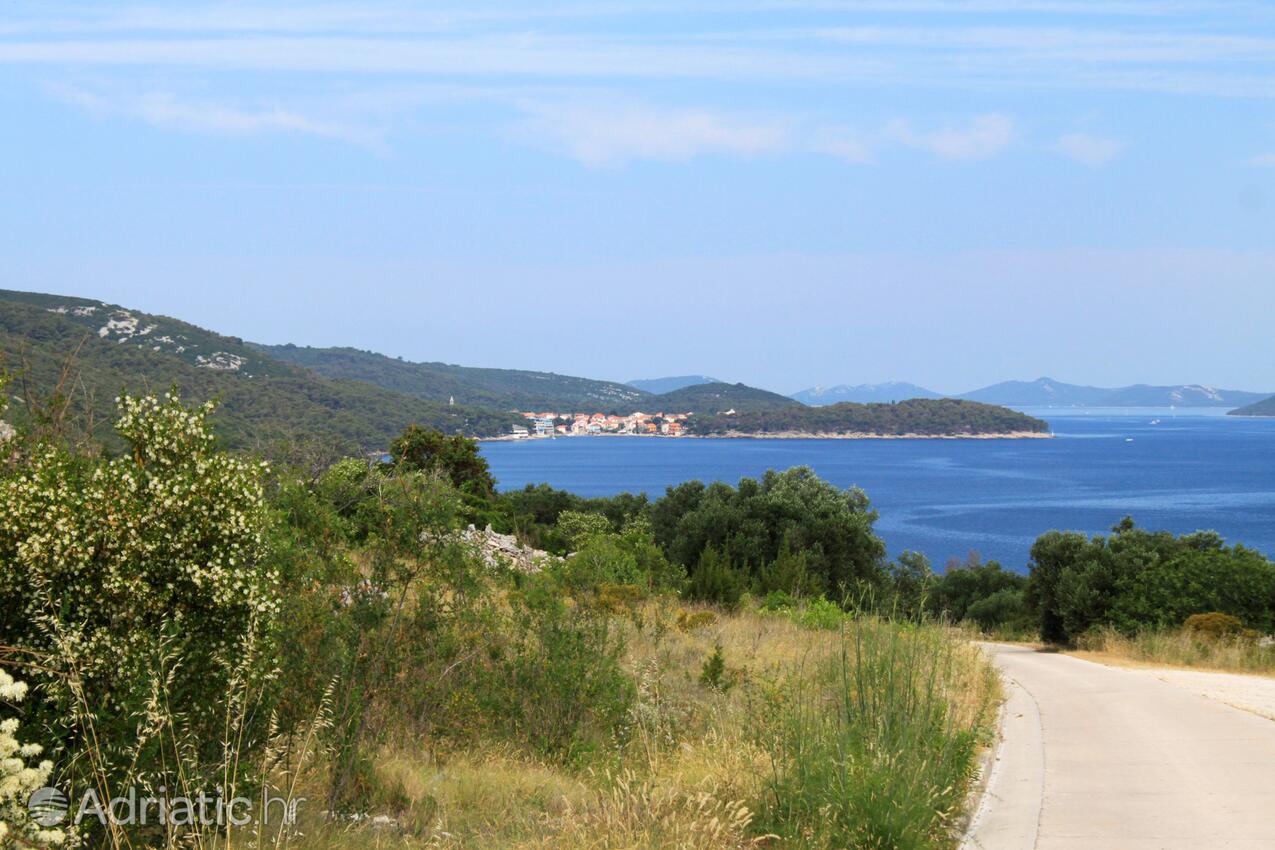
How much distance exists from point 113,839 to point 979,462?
607ft

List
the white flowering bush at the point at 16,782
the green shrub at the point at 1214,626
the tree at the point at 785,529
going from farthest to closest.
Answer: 1. the tree at the point at 785,529
2. the green shrub at the point at 1214,626
3. the white flowering bush at the point at 16,782

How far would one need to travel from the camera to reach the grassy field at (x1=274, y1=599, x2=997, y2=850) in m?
5.30

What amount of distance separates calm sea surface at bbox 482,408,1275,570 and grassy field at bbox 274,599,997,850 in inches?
2929

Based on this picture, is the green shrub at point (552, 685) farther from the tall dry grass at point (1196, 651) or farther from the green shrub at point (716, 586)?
the tall dry grass at point (1196, 651)

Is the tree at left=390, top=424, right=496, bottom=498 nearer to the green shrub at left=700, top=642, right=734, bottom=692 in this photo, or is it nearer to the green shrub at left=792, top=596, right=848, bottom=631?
the green shrub at left=792, top=596, right=848, bottom=631

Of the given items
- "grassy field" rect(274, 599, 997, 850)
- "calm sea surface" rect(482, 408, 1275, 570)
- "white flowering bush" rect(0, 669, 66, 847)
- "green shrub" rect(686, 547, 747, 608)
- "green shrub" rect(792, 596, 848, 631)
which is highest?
"white flowering bush" rect(0, 669, 66, 847)

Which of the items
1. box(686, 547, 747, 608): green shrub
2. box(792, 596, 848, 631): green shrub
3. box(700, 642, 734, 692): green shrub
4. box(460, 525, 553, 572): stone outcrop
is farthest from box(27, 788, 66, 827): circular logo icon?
box(686, 547, 747, 608): green shrub

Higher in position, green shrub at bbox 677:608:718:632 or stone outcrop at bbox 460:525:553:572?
stone outcrop at bbox 460:525:553:572

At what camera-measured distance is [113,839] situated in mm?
4328

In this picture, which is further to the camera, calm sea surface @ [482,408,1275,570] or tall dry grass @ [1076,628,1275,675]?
calm sea surface @ [482,408,1275,570]

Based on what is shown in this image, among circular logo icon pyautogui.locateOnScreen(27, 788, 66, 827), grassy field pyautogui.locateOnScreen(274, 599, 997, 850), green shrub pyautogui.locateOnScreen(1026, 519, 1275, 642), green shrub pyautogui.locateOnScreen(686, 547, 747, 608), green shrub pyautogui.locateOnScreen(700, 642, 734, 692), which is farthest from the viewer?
green shrub pyautogui.locateOnScreen(1026, 519, 1275, 642)

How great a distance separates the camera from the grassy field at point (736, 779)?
5.30 metres

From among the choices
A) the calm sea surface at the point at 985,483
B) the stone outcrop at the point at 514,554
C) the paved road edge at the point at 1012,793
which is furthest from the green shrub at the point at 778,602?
the calm sea surface at the point at 985,483

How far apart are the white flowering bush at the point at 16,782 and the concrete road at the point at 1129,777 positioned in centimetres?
457
